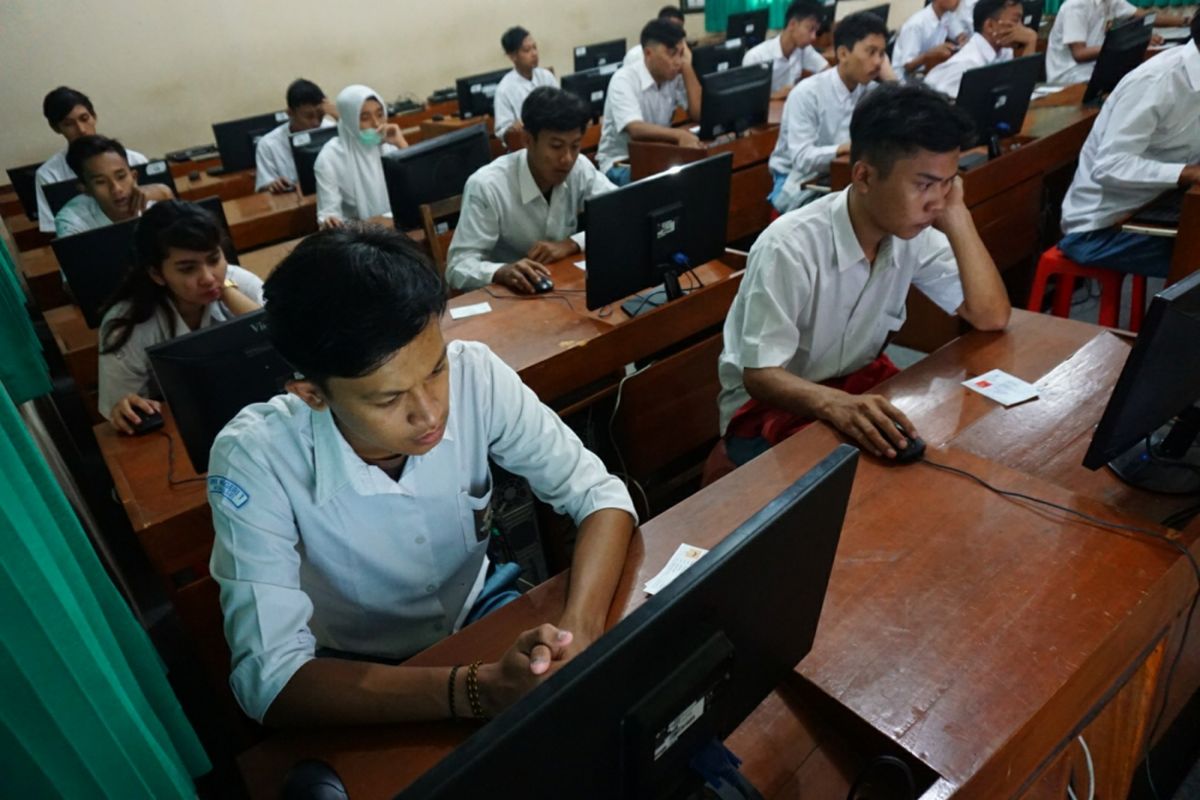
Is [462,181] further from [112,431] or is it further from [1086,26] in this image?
[1086,26]

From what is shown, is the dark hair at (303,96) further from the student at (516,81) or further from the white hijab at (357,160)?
the student at (516,81)

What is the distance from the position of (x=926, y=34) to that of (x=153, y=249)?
6.12 m

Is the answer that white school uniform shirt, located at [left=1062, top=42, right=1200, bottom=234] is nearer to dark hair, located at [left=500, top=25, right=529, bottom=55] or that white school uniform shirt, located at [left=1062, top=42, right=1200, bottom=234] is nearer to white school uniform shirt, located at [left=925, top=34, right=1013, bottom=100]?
white school uniform shirt, located at [left=925, top=34, right=1013, bottom=100]

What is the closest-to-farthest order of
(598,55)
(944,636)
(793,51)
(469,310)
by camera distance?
(944,636) < (469,310) < (793,51) < (598,55)

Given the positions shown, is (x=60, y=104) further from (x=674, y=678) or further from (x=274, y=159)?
(x=674, y=678)

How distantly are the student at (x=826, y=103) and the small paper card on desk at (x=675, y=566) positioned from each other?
2.75 meters

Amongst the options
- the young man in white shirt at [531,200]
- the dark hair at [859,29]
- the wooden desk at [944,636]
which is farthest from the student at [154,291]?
the dark hair at [859,29]

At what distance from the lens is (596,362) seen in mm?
2008

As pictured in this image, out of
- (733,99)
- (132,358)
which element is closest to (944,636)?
(132,358)

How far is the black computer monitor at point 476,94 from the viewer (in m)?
5.45

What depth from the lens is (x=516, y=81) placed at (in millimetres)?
5719

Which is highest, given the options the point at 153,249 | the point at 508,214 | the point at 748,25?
the point at 748,25

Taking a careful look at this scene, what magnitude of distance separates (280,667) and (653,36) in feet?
14.7

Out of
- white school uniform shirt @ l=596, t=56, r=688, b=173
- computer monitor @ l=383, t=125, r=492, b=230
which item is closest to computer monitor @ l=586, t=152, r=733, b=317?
computer monitor @ l=383, t=125, r=492, b=230
